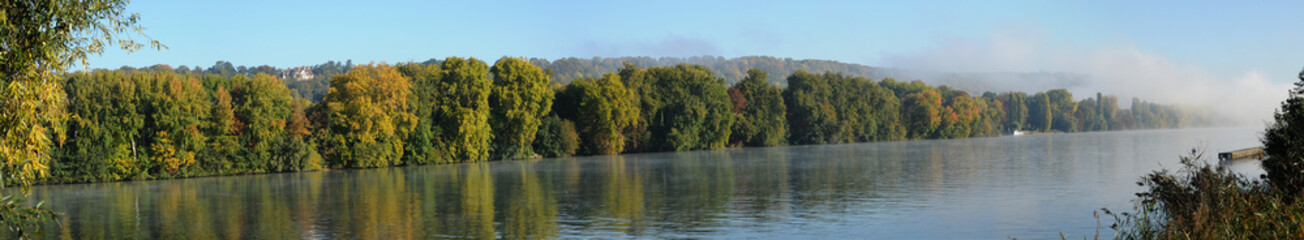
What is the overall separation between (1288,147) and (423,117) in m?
62.5

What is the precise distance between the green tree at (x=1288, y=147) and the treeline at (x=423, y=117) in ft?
118

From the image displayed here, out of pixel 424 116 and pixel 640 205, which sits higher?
pixel 424 116

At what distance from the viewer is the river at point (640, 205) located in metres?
22.8

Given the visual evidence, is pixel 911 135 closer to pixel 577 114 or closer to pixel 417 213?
pixel 577 114

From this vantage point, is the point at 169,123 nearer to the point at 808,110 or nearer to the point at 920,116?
the point at 808,110

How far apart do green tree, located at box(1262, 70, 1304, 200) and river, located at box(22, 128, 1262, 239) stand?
3.91 feet

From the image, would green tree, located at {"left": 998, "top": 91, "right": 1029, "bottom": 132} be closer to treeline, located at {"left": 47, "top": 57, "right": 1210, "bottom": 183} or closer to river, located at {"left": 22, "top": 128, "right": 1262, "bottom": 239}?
treeline, located at {"left": 47, "top": 57, "right": 1210, "bottom": 183}

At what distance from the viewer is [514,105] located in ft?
261

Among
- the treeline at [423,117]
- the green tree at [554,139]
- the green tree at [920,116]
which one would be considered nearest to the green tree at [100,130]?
the treeline at [423,117]

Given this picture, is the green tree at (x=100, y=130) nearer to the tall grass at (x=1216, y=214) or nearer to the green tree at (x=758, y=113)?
the tall grass at (x=1216, y=214)

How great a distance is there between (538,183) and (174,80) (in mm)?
28663

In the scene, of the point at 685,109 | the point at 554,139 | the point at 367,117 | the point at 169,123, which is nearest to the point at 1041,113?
the point at 685,109

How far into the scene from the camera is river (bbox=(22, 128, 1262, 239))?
74.7 feet

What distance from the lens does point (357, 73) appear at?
68125 mm
